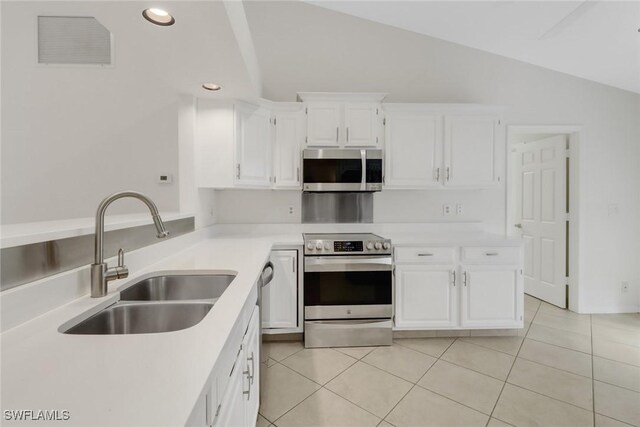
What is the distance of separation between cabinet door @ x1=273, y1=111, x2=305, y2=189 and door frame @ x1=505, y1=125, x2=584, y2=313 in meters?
2.35

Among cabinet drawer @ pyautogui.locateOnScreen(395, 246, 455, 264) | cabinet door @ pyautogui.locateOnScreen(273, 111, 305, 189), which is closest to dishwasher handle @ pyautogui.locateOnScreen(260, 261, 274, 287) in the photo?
cabinet door @ pyautogui.locateOnScreen(273, 111, 305, 189)

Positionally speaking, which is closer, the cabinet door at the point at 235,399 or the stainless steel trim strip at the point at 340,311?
the cabinet door at the point at 235,399

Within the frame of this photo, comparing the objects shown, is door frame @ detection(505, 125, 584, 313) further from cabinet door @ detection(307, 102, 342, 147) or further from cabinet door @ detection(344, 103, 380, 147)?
cabinet door @ detection(307, 102, 342, 147)

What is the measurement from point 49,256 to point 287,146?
80.4 inches

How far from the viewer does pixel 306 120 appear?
2.70 m

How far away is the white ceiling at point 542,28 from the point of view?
228 cm

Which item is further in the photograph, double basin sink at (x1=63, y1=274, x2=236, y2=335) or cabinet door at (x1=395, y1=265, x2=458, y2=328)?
cabinet door at (x1=395, y1=265, x2=458, y2=328)

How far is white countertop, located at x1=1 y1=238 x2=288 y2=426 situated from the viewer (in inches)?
19.5

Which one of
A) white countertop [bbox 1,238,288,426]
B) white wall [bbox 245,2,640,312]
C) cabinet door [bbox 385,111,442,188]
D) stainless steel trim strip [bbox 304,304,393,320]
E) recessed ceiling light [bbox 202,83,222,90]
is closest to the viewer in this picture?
white countertop [bbox 1,238,288,426]

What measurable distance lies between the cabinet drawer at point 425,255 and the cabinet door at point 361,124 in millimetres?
1082

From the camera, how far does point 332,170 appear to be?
2.61 metres

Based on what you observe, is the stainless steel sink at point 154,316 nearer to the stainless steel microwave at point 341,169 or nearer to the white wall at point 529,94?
the stainless steel microwave at point 341,169

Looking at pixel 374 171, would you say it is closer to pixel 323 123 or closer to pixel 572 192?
pixel 323 123

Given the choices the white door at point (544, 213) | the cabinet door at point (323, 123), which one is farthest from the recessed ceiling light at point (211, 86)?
the white door at point (544, 213)
